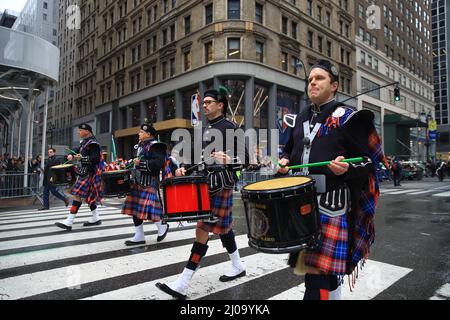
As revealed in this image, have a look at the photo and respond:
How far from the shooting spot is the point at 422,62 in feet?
188

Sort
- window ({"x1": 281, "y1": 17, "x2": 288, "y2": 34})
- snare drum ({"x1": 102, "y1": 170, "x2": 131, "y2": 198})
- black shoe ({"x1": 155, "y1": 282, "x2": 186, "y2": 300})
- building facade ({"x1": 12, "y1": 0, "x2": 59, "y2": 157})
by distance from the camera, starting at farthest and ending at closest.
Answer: window ({"x1": 281, "y1": 17, "x2": 288, "y2": 34}) < building facade ({"x1": 12, "y1": 0, "x2": 59, "y2": 157}) < snare drum ({"x1": 102, "y1": 170, "x2": 131, "y2": 198}) < black shoe ({"x1": 155, "y1": 282, "x2": 186, "y2": 300})

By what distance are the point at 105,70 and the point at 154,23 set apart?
12326 millimetres

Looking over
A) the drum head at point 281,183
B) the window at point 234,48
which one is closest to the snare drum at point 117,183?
the drum head at point 281,183

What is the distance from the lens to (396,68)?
4791 centimetres

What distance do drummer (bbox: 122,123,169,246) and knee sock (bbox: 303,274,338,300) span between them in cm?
315

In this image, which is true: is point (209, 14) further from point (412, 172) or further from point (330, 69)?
point (330, 69)

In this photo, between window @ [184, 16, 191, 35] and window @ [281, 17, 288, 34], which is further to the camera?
window @ [281, 17, 288, 34]

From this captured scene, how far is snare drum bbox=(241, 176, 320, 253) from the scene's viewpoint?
2.04 metres

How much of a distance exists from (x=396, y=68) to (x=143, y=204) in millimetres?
52340

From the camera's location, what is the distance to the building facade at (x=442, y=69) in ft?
252

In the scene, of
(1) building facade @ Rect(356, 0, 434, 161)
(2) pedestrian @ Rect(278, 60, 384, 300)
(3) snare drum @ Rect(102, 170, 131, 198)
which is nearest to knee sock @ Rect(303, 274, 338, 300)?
(2) pedestrian @ Rect(278, 60, 384, 300)

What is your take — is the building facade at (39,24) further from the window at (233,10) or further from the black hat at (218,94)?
the window at (233,10)

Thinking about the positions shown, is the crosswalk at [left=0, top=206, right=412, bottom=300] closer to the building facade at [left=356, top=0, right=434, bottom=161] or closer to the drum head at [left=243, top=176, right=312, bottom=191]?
the drum head at [left=243, top=176, right=312, bottom=191]

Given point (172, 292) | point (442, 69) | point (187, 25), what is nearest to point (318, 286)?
point (172, 292)
